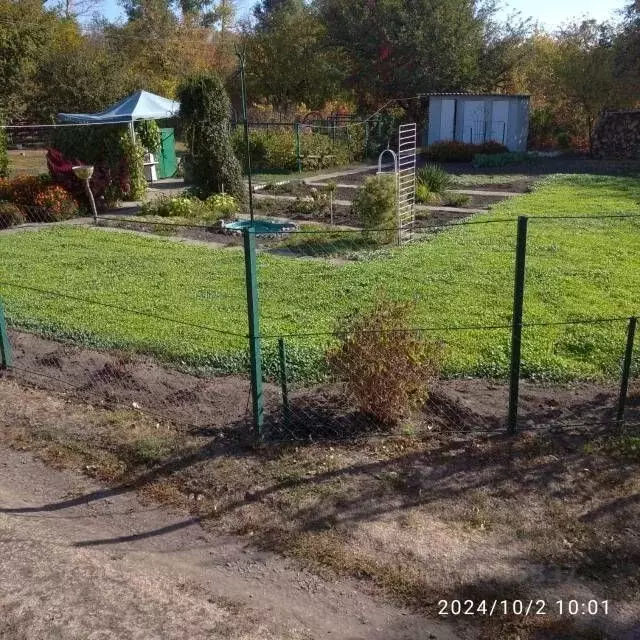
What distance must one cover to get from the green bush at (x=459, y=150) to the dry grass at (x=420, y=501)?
22.4 m

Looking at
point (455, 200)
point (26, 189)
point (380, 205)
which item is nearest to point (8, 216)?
point (26, 189)

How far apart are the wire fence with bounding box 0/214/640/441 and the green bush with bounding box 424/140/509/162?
50.5ft

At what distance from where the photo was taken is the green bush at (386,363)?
18.2 ft

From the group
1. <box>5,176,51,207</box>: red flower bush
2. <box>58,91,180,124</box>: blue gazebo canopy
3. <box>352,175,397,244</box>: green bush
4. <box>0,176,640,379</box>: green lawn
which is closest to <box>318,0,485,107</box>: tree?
<box>58,91,180,124</box>: blue gazebo canopy

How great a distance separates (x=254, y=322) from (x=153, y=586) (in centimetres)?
210

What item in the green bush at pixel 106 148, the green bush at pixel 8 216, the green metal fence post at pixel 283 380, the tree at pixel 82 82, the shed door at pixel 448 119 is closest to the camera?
the green metal fence post at pixel 283 380

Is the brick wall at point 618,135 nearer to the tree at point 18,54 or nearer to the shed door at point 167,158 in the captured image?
the shed door at point 167,158

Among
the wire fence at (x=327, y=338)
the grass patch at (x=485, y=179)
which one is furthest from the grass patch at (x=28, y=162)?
the wire fence at (x=327, y=338)

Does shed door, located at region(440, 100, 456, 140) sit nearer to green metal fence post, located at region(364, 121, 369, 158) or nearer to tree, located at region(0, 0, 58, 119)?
green metal fence post, located at region(364, 121, 369, 158)

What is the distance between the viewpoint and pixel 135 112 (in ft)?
64.6

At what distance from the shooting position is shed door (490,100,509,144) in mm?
28406

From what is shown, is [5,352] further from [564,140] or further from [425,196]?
[564,140]

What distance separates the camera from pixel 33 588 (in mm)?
4059

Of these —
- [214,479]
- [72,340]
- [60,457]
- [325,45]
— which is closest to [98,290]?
[72,340]
